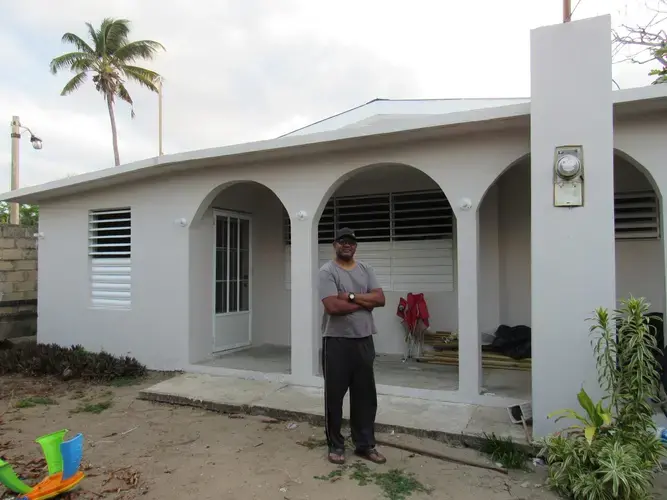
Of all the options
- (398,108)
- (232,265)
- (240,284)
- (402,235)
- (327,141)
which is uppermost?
(398,108)

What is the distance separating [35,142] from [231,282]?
11.7 metres

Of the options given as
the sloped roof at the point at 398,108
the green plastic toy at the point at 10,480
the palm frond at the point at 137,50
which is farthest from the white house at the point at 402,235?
the palm frond at the point at 137,50

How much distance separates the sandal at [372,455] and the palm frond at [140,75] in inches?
831

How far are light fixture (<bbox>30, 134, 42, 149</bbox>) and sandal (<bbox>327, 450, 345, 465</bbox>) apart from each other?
15.8 m

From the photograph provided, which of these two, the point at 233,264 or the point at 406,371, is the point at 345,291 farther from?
the point at 233,264

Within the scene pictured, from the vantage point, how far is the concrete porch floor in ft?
18.0

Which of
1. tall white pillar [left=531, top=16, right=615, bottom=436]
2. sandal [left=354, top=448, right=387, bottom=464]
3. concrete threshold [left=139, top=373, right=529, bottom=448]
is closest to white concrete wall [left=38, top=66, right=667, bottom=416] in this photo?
tall white pillar [left=531, top=16, right=615, bottom=436]

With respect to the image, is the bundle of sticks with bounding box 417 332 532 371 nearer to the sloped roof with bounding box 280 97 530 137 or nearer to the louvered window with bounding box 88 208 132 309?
the louvered window with bounding box 88 208 132 309

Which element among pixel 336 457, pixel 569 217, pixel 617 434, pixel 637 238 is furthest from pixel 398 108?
pixel 617 434

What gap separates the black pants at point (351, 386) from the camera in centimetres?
389

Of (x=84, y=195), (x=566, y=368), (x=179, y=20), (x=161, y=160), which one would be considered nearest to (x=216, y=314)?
(x=161, y=160)

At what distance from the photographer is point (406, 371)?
6.42 meters

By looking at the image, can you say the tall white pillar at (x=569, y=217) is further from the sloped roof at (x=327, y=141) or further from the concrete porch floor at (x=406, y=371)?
the concrete porch floor at (x=406, y=371)

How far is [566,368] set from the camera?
158 inches
